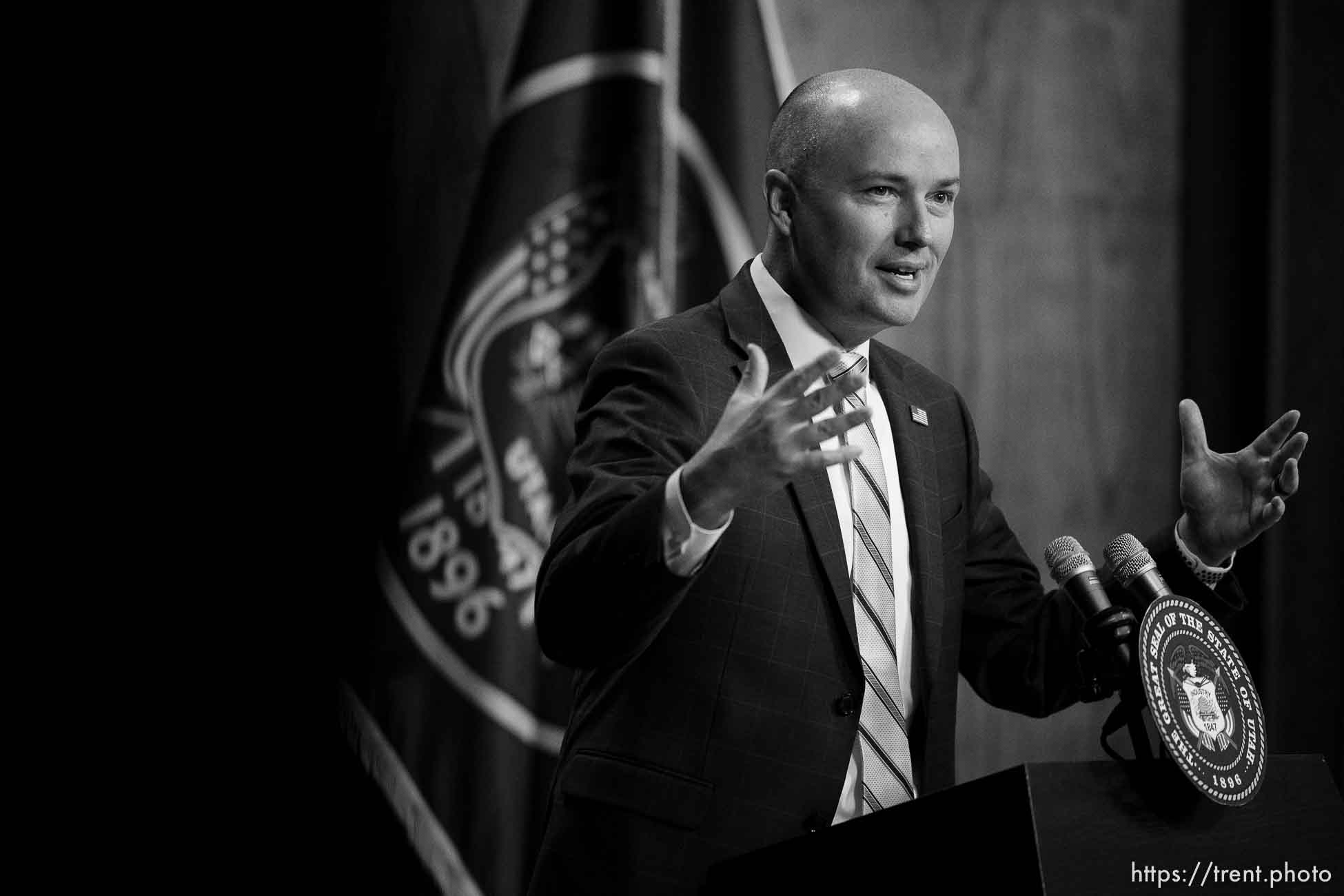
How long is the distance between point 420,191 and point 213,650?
3.26ft

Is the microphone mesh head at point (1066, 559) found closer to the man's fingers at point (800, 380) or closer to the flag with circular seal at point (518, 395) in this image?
the man's fingers at point (800, 380)

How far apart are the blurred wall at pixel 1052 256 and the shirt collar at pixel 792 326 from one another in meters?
1.31

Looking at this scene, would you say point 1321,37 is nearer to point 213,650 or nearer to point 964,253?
point 964,253

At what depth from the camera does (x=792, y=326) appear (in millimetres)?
1978

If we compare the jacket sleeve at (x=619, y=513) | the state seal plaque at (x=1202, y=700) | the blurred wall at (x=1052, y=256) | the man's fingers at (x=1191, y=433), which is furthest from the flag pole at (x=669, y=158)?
the state seal plaque at (x=1202, y=700)

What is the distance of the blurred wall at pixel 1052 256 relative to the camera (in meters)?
3.30

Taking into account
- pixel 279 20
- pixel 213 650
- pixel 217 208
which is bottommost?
pixel 213 650

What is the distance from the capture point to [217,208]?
2836 millimetres

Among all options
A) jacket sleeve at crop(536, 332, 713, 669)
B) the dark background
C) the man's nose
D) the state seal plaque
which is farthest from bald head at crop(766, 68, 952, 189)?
the dark background

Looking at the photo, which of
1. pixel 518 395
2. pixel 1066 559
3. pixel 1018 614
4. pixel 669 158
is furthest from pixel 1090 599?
pixel 669 158

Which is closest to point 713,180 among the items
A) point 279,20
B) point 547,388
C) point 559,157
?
point 559,157

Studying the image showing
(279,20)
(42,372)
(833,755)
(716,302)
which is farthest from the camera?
(279,20)

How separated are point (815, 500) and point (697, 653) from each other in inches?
9.2

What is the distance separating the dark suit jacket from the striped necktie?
0.04 metres
